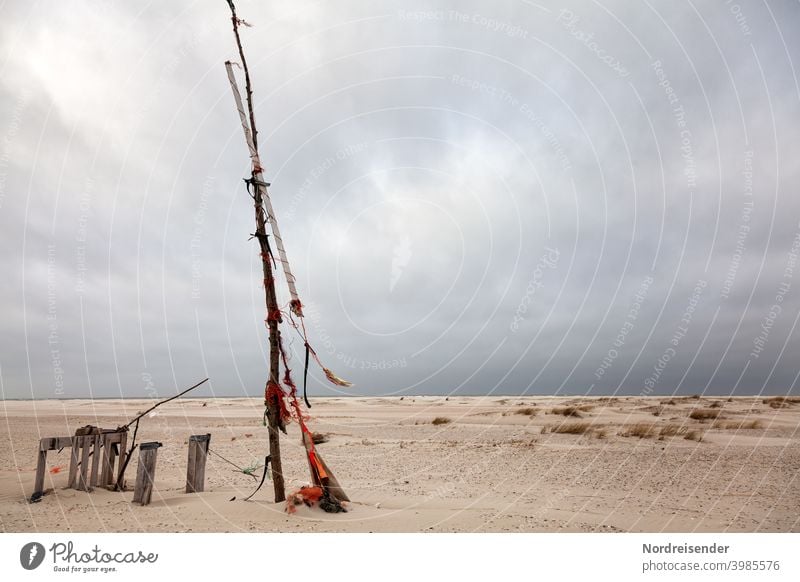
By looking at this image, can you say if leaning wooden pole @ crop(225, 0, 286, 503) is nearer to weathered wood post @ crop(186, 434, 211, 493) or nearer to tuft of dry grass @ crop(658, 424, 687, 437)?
weathered wood post @ crop(186, 434, 211, 493)

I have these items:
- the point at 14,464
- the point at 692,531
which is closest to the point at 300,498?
the point at 692,531

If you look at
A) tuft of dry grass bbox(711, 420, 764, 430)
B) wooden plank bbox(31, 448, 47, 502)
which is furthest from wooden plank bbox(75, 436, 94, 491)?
tuft of dry grass bbox(711, 420, 764, 430)

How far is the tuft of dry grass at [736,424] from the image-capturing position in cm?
2210

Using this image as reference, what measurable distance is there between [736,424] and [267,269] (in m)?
24.5

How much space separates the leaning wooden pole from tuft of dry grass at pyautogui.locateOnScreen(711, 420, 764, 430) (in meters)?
21.8

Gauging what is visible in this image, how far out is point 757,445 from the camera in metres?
16.8

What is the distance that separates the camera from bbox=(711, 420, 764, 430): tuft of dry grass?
22103mm

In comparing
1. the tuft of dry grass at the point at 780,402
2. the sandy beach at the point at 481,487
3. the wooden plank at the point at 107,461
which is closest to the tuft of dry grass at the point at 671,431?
the sandy beach at the point at 481,487

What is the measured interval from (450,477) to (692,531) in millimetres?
5798

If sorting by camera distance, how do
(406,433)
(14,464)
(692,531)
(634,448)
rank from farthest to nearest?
(406,433) → (634,448) → (14,464) → (692,531)

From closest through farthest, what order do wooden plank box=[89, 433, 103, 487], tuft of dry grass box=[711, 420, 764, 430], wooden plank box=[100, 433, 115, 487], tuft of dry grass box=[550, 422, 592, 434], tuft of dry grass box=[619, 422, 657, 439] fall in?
wooden plank box=[89, 433, 103, 487]
wooden plank box=[100, 433, 115, 487]
tuft of dry grass box=[619, 422, 657, 439]
tuft of dry grass box=[550, 422, 592, 434]
tuft of dry grass box=[711, 420, 764, 430]

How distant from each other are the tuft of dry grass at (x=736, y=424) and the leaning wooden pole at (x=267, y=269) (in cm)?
2182

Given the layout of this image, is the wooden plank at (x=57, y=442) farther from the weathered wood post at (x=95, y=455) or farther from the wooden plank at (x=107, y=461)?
the wooden plank at (x=107, y=461)
